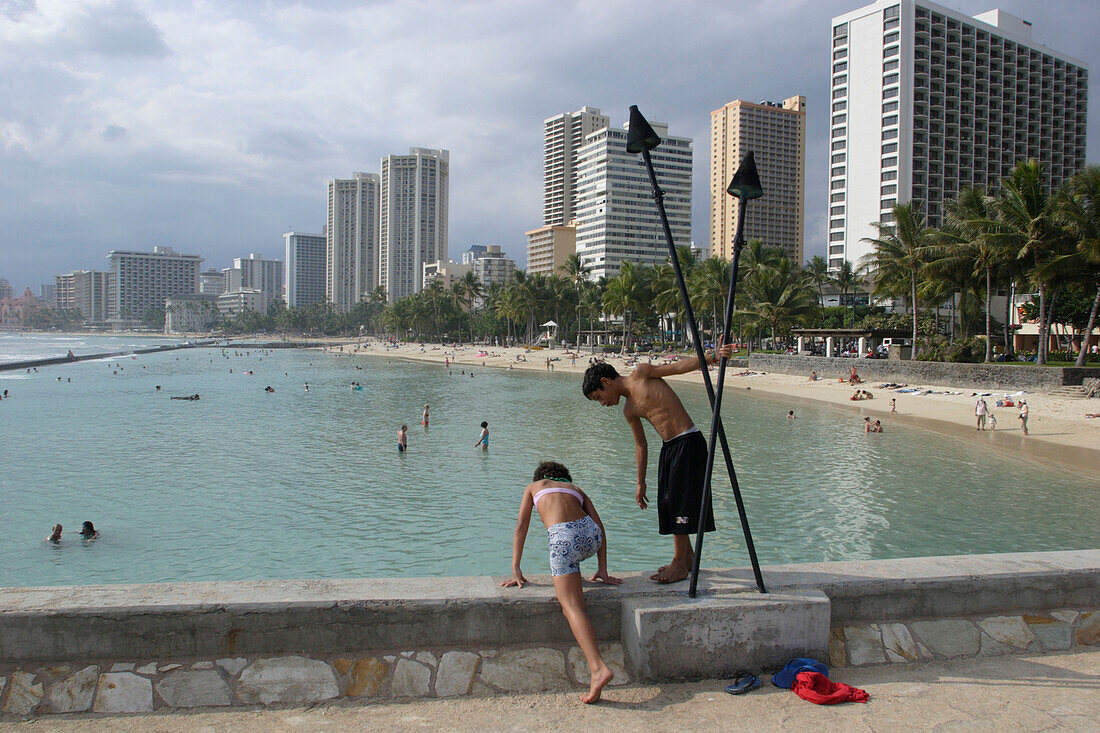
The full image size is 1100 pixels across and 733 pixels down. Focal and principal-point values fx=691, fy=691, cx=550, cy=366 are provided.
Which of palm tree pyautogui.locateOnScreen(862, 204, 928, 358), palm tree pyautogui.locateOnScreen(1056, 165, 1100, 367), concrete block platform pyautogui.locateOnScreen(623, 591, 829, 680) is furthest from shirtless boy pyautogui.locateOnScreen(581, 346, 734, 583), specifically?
palm tree pyautogui.locateOnScreen(862, 204, 928, 358)

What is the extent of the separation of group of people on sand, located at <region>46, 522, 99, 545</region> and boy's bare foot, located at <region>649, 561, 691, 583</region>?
1246 cm

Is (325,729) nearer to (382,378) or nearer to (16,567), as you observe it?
(16,567)

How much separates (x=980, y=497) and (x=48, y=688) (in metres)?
17.3

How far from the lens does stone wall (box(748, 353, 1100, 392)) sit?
30.1 metres

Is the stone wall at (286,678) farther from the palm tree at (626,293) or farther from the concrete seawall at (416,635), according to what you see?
the palm tree at (626,293)

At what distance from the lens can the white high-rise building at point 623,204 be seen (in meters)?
143

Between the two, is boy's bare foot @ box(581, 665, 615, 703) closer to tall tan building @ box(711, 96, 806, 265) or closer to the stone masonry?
the stone masonry

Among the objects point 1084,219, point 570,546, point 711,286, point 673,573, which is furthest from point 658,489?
point 711,286

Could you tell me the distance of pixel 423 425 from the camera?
92.4 feet

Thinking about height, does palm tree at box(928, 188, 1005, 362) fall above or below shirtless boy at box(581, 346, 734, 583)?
above

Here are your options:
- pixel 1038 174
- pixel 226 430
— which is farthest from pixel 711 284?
pixel 226 430

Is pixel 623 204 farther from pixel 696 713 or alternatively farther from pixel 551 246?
pixel 696 713

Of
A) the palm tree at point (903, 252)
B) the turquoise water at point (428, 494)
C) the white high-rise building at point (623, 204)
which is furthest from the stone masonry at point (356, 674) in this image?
the white high-rise building at point (623, 204)

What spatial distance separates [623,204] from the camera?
474ft
